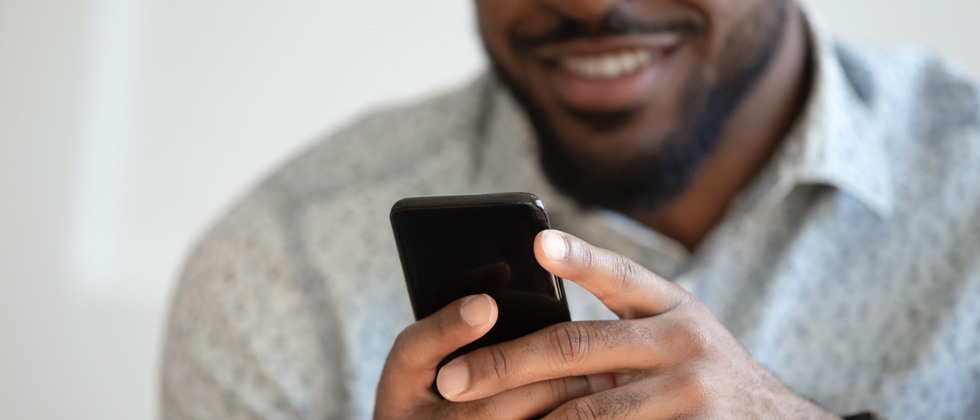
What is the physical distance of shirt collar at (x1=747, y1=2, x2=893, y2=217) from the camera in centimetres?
89

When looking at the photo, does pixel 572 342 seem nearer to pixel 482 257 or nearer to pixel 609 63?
pixel 482 257

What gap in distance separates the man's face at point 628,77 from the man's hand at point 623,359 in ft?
1.22

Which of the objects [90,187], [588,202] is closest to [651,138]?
[588,202]

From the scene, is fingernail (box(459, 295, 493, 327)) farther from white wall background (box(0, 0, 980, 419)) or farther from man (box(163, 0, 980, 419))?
white wall background (box(0, 0, 980, 419))

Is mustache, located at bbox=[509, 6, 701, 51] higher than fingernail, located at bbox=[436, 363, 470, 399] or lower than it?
higher

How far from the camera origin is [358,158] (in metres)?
1.05

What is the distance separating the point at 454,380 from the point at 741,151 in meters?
0.59

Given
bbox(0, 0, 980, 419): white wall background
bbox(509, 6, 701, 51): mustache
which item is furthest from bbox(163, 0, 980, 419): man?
bbox(0, 0, 980, 419): white wall background

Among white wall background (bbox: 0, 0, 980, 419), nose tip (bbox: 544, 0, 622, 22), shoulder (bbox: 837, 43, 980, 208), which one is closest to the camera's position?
nose tip (bbox: 544, 0, 622, 22)

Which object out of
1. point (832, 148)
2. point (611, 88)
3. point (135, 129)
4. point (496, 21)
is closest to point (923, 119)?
point (832, 148)

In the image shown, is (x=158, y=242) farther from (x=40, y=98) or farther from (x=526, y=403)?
(x=526, y=403)

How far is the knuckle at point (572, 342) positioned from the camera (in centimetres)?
49

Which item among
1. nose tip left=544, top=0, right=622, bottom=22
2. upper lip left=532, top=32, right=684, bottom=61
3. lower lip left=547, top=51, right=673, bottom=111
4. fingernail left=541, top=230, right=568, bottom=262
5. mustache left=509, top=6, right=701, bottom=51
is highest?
nose tip left=544, top=0, right=622, bottom=22

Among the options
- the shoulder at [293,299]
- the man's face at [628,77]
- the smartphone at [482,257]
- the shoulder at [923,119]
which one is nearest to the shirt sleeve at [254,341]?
the shoulder at [293,299]
